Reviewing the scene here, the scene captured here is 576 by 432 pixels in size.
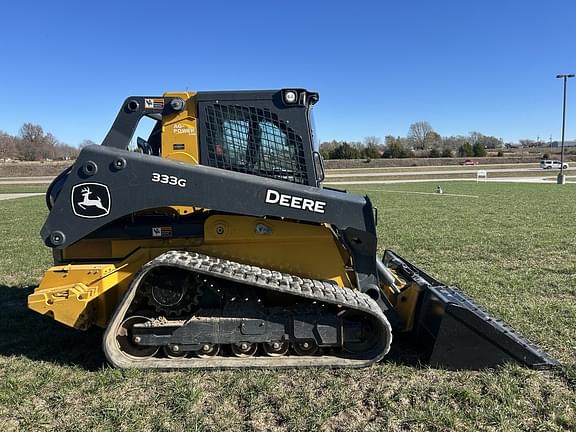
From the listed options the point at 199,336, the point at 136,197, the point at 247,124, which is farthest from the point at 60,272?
the point at 247,124

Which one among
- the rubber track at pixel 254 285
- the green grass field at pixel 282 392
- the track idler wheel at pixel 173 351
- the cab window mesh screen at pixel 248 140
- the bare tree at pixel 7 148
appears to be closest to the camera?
the green grass field at pixel 282 392

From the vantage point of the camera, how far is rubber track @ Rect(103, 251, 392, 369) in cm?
381

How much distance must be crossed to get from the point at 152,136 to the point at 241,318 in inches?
81.7

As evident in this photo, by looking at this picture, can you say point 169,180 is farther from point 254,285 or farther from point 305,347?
point 305,347

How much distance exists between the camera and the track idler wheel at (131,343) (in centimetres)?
409

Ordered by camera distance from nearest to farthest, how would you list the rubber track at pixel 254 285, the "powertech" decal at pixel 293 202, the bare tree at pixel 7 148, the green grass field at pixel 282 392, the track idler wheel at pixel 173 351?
the green grass field at pixel 282 392, the rubber track at pixel 254 285, the "powertech" decal at pixel 293 202, the track idler wheel at pixel 173 351, the bare tree at pixel 7 148

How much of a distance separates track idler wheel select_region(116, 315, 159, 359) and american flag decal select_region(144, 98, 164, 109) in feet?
6.30

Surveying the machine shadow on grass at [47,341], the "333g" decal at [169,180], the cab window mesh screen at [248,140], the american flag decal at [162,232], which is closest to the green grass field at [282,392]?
the machine shadow on grass at [47,341]

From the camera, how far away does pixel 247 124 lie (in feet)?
14.1

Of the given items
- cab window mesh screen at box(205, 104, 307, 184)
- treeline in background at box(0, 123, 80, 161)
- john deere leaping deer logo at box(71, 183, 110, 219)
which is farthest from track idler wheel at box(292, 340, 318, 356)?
treeline in background at box(0, 123, 80, 161)

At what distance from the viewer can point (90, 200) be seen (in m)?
3.91

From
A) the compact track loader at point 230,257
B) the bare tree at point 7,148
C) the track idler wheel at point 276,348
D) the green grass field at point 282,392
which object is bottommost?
the green grass field at point 282,392

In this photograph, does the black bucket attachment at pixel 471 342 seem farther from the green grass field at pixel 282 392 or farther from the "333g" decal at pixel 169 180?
the "333g" decal at pixel 169 180

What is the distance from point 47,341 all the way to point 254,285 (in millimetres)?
2558
